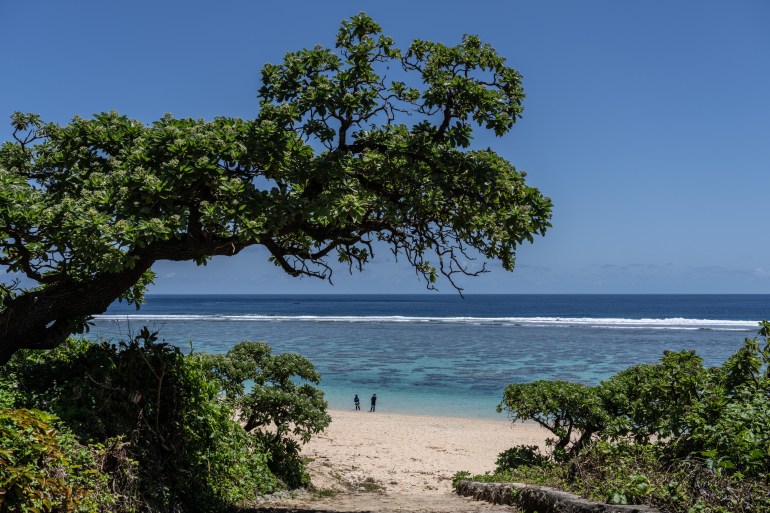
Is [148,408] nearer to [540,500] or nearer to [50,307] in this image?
[50,307]

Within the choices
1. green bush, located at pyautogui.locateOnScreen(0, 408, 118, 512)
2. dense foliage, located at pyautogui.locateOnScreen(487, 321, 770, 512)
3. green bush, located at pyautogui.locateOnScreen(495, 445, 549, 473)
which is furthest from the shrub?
green bush, located at pyautogui.locateOnScreen(0, 408, 118, 512)

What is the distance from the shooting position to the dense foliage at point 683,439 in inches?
207

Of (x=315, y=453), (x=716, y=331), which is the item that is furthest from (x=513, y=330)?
(x=315, y=453)

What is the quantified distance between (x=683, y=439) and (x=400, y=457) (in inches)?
476

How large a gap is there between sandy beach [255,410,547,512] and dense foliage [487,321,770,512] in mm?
1866

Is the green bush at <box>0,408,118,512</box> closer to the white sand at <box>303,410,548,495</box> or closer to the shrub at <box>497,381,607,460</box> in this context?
the white sand at <box>303,410,548,495</box>

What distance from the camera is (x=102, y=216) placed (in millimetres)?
6344

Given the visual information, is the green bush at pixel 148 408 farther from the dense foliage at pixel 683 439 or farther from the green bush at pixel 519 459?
the green bush at pixel 519 459

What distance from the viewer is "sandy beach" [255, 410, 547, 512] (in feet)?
36.4

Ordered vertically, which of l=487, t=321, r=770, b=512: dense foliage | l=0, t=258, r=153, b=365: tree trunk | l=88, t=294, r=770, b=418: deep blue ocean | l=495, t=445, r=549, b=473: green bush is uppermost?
l=0, t=258, r=153, b=365: tree trunk

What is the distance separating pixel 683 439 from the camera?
6891 millimetres

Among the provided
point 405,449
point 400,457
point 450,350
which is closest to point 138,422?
point 400,457

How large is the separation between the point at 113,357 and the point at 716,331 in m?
79.4

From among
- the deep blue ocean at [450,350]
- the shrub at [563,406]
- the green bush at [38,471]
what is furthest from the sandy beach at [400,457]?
the green bush at [38,471]
